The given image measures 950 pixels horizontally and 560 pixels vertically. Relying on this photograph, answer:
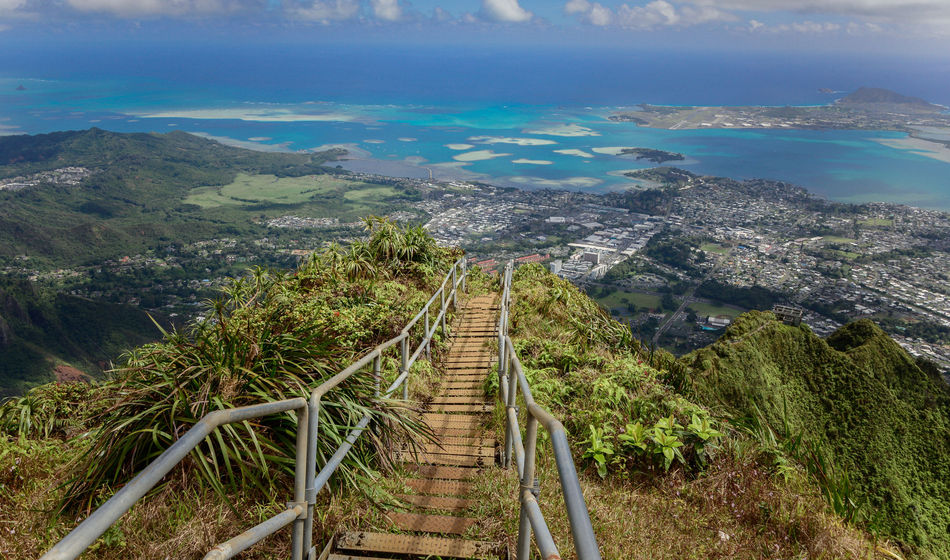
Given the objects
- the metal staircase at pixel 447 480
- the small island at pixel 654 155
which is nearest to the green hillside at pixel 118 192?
the small island at pixel 654 155

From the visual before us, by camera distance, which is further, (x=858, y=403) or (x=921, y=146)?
(x=921, y=146)

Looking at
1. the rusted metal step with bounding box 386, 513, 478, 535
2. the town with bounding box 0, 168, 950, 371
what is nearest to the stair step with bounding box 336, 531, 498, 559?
the rusted metal step with bounding box 386, 513, 478, 535

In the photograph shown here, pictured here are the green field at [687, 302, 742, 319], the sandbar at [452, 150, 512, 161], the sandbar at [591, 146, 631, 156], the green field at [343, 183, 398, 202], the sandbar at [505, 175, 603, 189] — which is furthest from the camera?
the sandbar at [591, 146, 631, 156]

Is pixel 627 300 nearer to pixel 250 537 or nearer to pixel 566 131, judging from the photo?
pixel 250 537

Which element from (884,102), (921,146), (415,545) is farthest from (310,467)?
(884,102)

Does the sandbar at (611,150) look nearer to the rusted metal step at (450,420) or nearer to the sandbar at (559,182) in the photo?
the sandbar at (559,182)

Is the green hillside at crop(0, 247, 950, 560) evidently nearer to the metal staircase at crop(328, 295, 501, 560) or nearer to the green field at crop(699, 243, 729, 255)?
→ the metal staircase at crop(328, 295, 501, 560)
